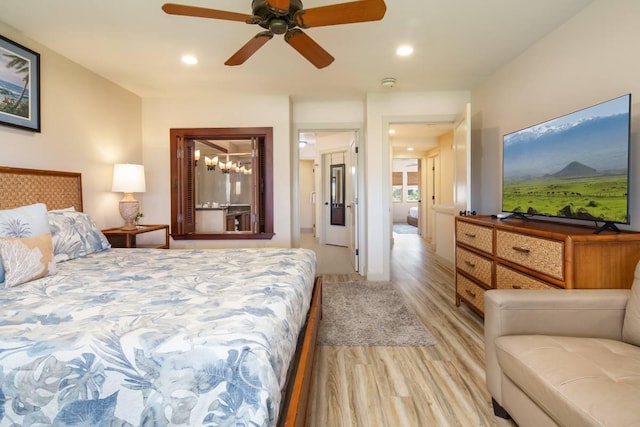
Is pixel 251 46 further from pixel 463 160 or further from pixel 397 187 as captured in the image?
pixel 397 187

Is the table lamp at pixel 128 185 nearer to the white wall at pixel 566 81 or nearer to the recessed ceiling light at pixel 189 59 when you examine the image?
the recessed ceiling light at pixel 189 59

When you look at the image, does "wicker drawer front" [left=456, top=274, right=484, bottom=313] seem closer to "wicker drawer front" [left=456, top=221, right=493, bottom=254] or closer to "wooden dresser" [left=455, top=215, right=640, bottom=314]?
"wooden dresser" [left=455, top=215, right=640, bottom=314]

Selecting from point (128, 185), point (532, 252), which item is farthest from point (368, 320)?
point (128, 185)

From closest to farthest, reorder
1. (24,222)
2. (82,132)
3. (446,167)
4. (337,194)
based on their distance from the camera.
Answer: (24,222) < (82,132) < (446,167) < (337,194)

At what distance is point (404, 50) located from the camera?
9.29 feet

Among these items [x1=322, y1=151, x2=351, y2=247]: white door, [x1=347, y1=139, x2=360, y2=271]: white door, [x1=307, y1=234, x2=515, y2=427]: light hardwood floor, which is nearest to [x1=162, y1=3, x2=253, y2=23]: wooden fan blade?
[x1=307, y1=234, x2=515, y2=427]: light hardwood floor

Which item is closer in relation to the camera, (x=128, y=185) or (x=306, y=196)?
(x=128, y=185)

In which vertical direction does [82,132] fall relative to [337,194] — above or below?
above

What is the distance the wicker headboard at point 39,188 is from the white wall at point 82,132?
0.31 ft

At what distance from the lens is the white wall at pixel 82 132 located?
258cm

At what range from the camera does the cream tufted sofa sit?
1027 millimetres

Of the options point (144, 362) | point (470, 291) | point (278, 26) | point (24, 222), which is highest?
point (278, 26)

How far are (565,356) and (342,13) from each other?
194 centimetres

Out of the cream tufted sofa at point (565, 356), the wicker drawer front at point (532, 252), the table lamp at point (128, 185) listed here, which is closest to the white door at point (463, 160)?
the wicker drawer front at point (532, 252)
